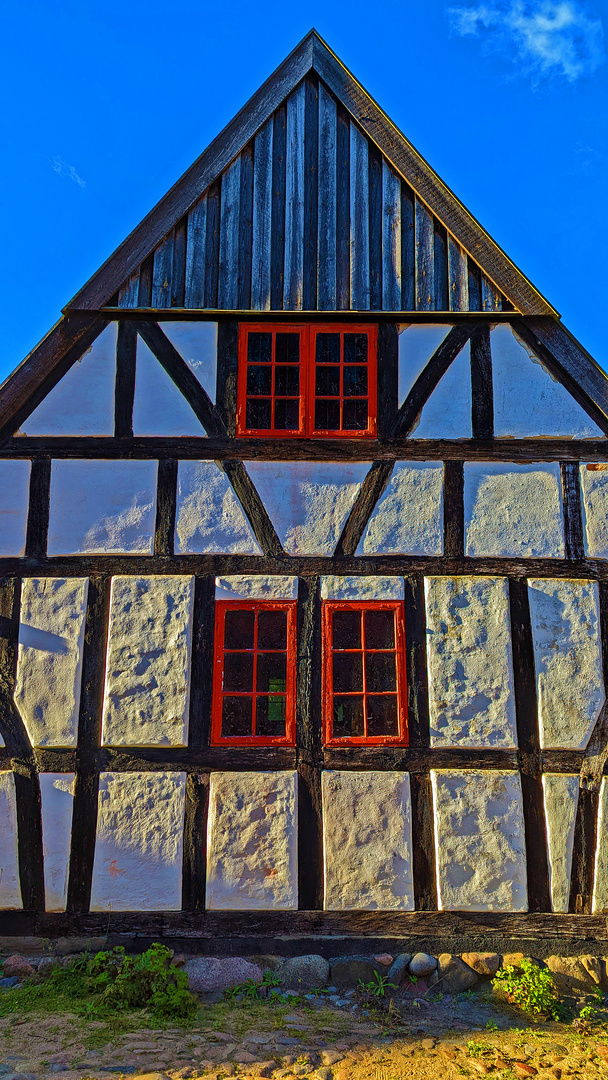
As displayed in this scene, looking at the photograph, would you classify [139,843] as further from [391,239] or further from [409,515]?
[391,239]

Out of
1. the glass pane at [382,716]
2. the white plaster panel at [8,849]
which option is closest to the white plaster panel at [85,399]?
the white plaster panel at [8,849]

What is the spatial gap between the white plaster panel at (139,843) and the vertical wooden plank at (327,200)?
4695 mm

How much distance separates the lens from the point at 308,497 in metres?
6.84

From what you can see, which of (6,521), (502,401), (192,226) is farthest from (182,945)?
(192,226)

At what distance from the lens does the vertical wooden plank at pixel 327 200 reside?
23.2ft

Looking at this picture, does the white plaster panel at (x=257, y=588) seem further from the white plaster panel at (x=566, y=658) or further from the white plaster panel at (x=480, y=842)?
the white plaster panel at (x=566, y=658)

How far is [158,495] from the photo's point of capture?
686cm

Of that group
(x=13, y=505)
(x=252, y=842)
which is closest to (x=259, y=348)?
(x=13, y=505)

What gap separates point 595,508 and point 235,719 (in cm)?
391

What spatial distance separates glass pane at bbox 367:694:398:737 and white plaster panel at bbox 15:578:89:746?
2621mm

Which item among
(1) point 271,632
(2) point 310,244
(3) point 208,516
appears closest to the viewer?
(3) point 208,516

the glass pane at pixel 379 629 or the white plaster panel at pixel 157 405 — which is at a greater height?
the white plaster panel at pixel 157 405

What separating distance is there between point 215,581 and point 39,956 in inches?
136

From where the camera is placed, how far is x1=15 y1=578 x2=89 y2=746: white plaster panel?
647 cm
